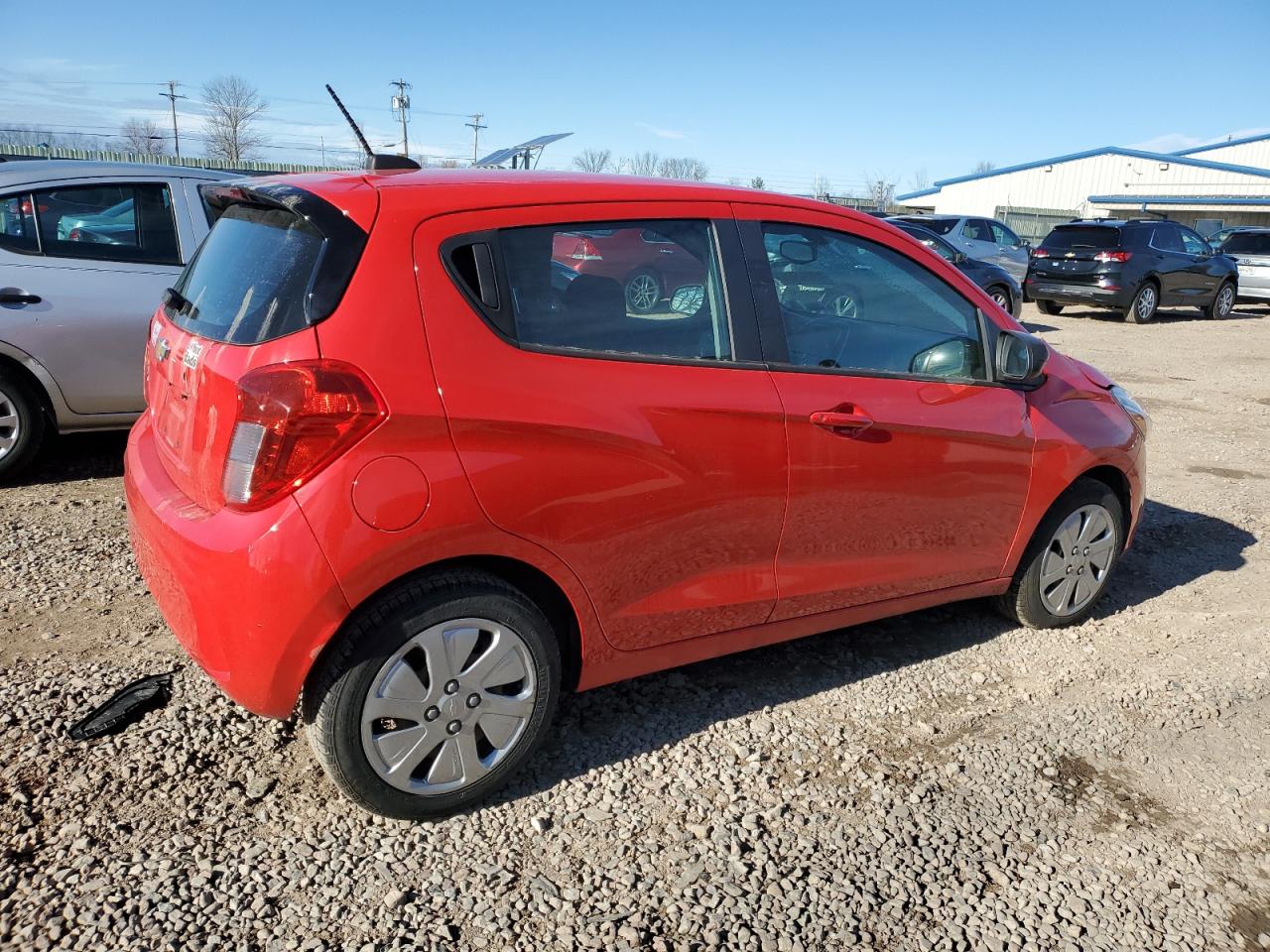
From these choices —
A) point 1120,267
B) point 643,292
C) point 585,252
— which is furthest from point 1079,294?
point 585,252

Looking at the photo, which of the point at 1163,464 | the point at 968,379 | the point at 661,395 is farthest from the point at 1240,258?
the point at 661,395

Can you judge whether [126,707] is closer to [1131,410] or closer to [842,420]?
[842,420]

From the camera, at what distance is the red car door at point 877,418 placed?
3174 millimetres

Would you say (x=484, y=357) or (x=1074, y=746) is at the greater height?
(x=484, y=357)

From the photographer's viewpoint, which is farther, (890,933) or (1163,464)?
(1163,464)

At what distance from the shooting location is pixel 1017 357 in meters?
3.67

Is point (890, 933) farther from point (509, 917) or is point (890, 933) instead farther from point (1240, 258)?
point (1240, 258)

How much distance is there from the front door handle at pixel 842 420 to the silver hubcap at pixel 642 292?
2.13ft

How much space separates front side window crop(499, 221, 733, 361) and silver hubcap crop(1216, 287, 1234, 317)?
19.7 m

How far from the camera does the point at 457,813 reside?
2799 mm

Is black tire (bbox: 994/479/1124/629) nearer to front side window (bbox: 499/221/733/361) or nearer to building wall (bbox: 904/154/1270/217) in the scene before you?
front side window (bbox: 499/221/733/361)

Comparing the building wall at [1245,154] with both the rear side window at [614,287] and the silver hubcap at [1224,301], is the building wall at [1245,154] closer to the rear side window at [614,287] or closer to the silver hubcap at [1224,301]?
the silver hubcap at [1224,301]

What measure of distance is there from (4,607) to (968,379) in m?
3.84

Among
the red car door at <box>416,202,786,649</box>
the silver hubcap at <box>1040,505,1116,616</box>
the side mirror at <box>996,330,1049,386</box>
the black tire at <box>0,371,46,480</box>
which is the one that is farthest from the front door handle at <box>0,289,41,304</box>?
the silver hubcap at <box>1040,505,1116,616</box>
